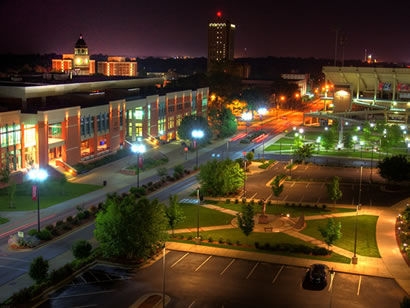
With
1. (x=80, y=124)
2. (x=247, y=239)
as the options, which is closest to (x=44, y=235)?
(x=247, y=239)

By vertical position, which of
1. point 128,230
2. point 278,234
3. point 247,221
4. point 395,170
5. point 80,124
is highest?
point 80,124

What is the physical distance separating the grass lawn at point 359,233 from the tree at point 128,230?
16.1 meters

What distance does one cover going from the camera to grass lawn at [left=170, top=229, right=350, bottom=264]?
143ft

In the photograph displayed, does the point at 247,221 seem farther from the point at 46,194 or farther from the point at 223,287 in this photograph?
the point at 46,194

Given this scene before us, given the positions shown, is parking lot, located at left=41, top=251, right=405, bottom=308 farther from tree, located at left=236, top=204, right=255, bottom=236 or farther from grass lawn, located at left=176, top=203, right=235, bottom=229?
grass lawn, located at left=176, top=203, right=235, bottom=229

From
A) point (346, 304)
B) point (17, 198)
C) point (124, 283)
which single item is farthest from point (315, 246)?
point (17, 198)

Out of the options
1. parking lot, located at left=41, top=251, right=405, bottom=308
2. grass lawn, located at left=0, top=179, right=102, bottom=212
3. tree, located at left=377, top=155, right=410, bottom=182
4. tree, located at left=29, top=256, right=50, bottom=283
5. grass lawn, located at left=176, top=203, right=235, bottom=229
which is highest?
tree, located at left=377, top=155, right=410, bottom=182

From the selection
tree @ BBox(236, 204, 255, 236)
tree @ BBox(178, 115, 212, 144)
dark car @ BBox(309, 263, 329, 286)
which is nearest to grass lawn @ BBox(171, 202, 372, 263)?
tree @ BBox(236, 204, 255, 236)

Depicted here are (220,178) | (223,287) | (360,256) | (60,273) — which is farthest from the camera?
(220,178)

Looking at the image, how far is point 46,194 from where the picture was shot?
2416 inches

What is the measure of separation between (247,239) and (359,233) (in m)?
10.6

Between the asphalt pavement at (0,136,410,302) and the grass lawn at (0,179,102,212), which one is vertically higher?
the grass lawn at (0,179,102,212)

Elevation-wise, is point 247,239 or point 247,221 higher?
point 247,221

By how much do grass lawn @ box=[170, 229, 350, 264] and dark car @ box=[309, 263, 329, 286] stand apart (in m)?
4.57
